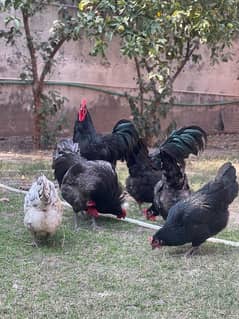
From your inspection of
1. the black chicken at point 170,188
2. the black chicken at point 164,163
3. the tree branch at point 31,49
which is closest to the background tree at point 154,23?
the black chicken at point 164,163

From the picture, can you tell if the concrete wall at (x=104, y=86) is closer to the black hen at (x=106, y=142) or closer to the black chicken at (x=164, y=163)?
the black hen at (x=106, y=142)

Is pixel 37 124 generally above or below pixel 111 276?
above

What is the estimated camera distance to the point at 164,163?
6250 mm

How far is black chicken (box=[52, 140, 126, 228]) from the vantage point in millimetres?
6266

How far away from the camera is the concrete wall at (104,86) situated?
13.8 metres

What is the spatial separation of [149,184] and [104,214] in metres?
0.67

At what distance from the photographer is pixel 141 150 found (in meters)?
7.32

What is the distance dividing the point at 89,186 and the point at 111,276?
1645 millimetres

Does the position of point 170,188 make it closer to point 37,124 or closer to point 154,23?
point 154,23

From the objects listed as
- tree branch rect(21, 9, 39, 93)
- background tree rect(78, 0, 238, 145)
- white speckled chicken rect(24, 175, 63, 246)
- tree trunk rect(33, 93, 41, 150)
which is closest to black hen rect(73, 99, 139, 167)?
background tree rect(78, 0, 238, 145)

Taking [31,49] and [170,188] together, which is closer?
[170,188]

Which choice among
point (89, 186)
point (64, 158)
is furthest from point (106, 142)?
point (89, 186)

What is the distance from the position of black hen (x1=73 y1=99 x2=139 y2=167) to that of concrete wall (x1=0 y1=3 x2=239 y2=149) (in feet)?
21.8

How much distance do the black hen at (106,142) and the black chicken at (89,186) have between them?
2.31 feet
